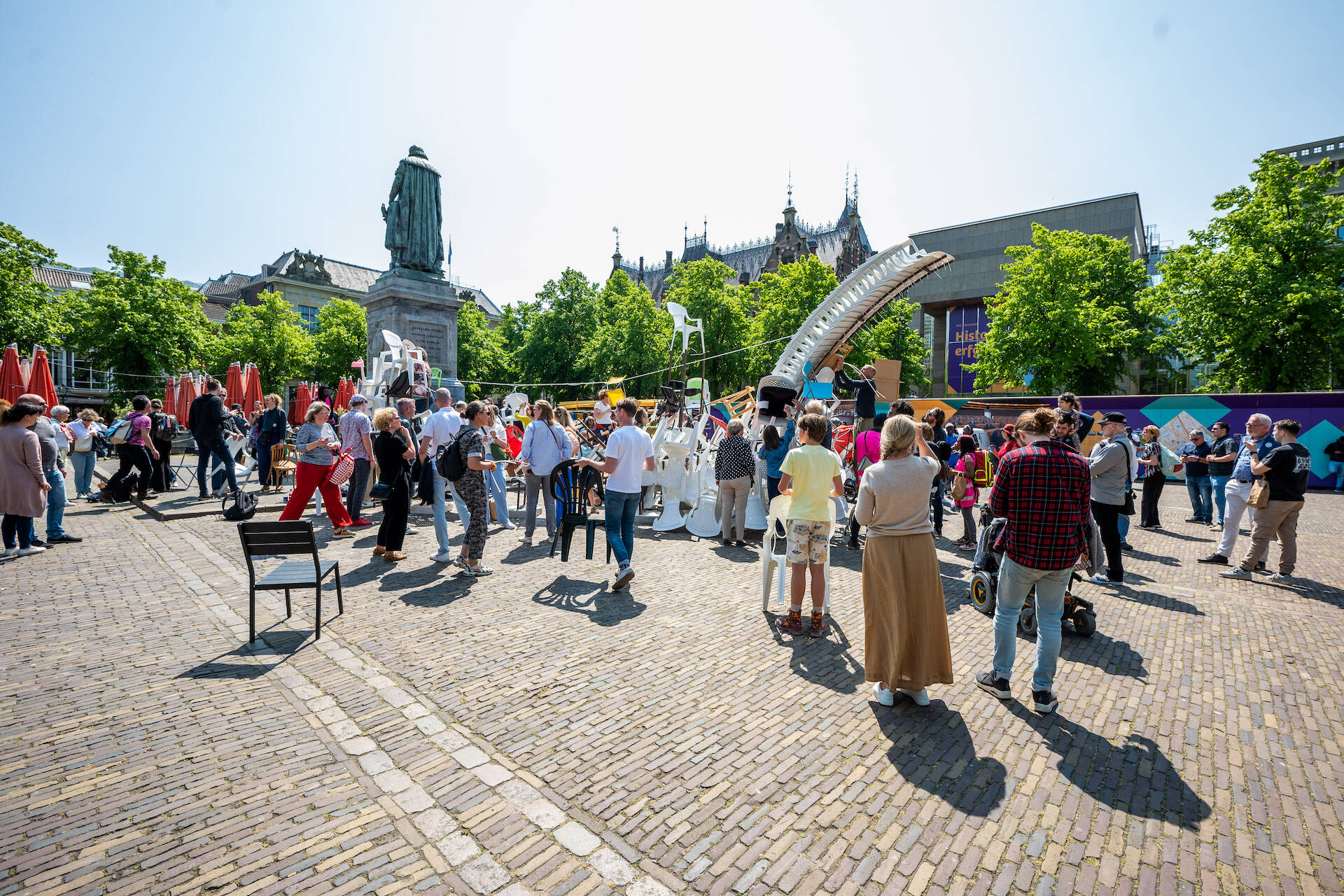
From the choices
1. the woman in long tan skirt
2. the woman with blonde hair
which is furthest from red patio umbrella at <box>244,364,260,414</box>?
the woman in long tan skirt

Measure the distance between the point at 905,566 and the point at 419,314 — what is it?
17130 mm

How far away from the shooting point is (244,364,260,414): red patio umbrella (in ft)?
66.3

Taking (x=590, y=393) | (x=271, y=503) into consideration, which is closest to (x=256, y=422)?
(x=271, y=503)

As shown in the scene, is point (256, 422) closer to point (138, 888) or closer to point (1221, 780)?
point (138, 888)

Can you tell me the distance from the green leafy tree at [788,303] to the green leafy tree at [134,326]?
34471 mm

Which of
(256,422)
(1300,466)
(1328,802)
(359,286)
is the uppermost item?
(359,286)

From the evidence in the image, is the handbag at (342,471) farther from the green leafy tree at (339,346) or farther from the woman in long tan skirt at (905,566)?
the green leafy tree at (339,346)

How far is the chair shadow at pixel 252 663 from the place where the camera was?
4.25 metres

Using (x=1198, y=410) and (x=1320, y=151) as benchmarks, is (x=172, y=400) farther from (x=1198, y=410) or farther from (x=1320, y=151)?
(x=1320, y=151)

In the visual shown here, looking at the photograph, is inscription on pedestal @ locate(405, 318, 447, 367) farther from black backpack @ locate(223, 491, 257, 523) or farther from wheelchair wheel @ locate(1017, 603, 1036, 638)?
wheelchair wheel @ locate(1017, 603, 1036, 638)

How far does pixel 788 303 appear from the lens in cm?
3675

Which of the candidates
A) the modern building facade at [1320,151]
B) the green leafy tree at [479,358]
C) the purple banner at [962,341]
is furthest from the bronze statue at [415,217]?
the modern building facade at [1320,151]

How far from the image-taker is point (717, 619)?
562 centimetres

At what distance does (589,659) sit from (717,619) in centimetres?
143
